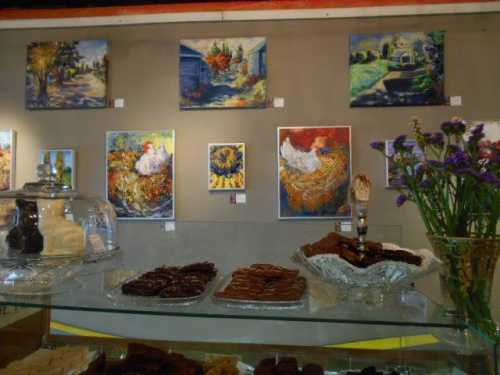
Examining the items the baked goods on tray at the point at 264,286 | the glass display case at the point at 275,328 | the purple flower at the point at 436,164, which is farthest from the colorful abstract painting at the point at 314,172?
the purple flower at the point at 436,164

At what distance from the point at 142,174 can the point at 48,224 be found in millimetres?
2566

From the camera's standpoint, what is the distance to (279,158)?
12.2 ft

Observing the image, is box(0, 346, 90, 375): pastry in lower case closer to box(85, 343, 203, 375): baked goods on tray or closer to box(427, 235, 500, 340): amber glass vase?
box(85, 343, 203, 375): baked goods on tray

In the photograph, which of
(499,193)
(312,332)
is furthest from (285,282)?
(499,193)

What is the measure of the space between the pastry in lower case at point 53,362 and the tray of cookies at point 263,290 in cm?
58

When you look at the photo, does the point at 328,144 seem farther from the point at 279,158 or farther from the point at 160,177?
the point at 160,177

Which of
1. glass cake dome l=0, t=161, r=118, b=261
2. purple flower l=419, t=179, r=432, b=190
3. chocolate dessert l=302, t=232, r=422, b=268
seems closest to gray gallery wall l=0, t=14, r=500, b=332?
glass cake dome l=0, t=161, r=118, b=261

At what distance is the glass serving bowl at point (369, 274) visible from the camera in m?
1.10

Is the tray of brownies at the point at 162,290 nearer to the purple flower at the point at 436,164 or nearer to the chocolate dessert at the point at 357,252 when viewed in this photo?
the chocolate dessert at the point at 357,252

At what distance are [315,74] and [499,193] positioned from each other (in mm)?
2940

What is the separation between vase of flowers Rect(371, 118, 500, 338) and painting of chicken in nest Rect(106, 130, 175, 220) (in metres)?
2.97

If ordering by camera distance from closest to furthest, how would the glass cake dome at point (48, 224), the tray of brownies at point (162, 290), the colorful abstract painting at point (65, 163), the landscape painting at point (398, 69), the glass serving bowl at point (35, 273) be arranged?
the tray of brownies at point (162, 290) < the glass serving bowl at point (35, 273) < the glass cake dome at point (48, 224) < the landscape painting at point (398, 69) < the colorful abstract painting at point (65, 163)

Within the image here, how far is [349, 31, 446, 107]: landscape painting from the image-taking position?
3.64m

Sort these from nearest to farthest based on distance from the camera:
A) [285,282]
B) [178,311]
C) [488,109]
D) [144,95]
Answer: [178,311], [285,282], [488,109], [144,95]
